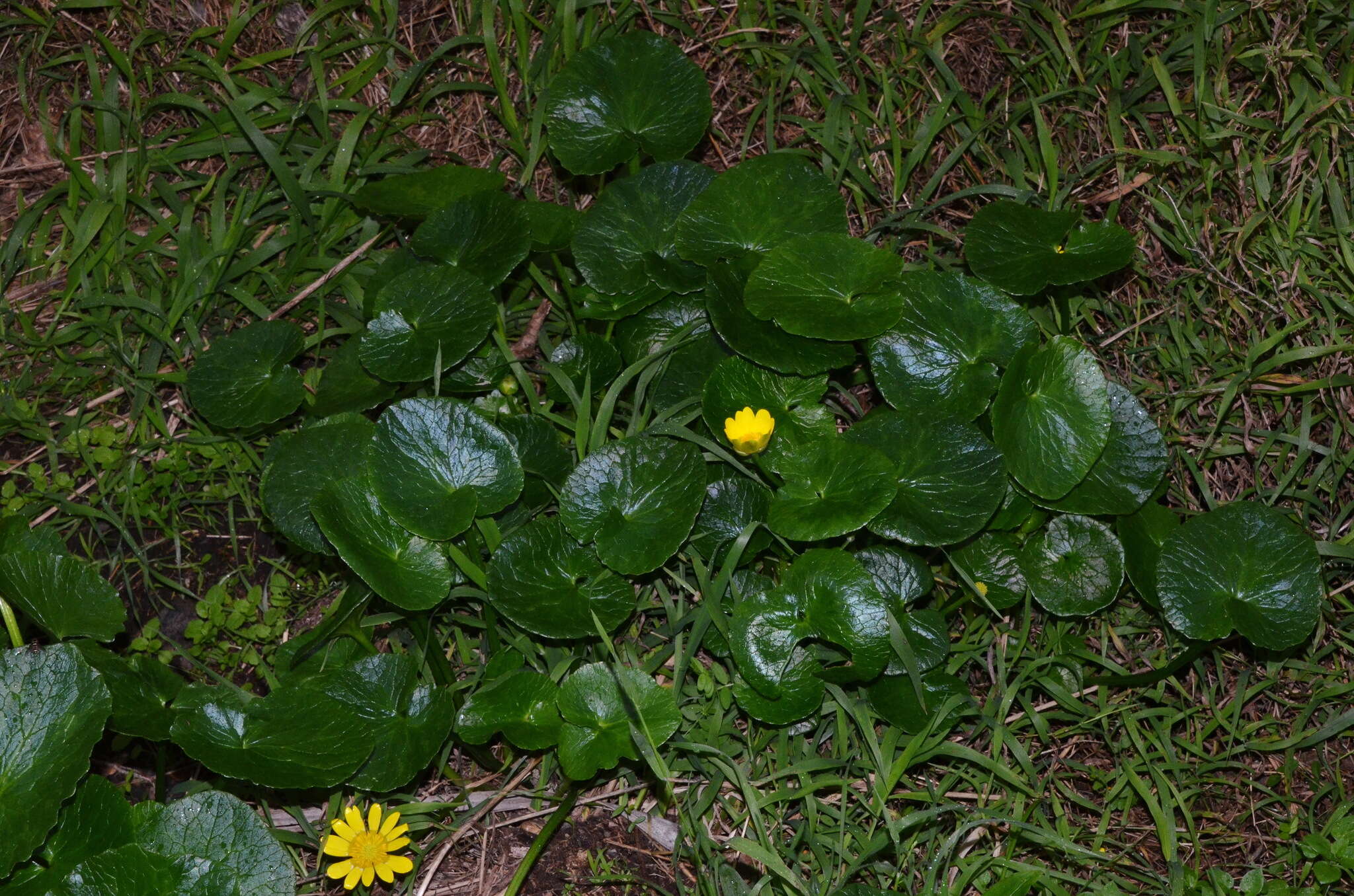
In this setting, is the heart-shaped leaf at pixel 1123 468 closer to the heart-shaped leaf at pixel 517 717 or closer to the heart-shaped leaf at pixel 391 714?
the heart-shaped leaf at pixel 517 717

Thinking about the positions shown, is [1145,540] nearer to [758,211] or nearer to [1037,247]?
[1037,247]

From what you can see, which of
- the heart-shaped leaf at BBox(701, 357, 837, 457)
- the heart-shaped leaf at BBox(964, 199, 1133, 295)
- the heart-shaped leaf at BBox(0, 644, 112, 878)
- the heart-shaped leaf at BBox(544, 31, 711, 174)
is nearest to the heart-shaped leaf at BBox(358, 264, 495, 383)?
the heart-shaped leaf at BBox(544, 31, 711, 174)

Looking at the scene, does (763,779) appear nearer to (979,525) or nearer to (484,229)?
(979,525)

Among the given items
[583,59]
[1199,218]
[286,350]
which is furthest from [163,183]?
[1199,218]

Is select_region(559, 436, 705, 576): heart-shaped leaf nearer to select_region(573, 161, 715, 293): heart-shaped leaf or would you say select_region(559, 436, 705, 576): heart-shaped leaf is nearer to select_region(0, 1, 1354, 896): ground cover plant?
select_region(0, 1, 1354, 896): ground cover plant

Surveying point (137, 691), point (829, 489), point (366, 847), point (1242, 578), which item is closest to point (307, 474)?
point (137, 691)

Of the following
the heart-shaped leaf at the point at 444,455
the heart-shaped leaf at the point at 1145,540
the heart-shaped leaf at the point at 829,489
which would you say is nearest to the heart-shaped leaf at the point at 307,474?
the heart-shaped leaf at the point at 444,455
